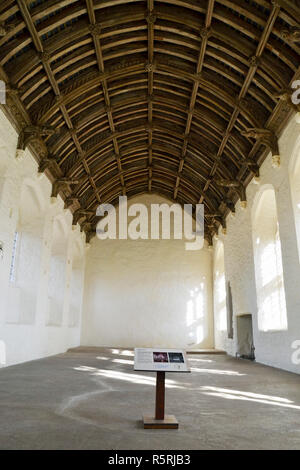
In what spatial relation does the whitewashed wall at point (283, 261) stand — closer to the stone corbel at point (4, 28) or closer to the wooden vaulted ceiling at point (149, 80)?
the wooden vaulted ceiling at point (149, 80)

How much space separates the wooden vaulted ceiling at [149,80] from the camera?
729 cm

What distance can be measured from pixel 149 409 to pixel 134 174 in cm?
1309

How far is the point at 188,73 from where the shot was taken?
31.2 feet

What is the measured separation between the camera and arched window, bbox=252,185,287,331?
9.87 metres

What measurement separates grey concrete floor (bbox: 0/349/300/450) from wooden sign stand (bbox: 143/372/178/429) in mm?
92

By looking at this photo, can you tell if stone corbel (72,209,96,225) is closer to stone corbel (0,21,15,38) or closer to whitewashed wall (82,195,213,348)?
whitewashed wall (82,195,213,348)

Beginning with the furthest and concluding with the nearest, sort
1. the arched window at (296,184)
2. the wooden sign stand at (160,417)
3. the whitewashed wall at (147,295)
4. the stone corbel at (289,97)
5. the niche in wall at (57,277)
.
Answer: the whitewashed wall at (147,295) → the niche in wall at (57,277) → the arched window at (296,184) → the stone corbel at (289,97) → the wooden sign stand at (160,417)

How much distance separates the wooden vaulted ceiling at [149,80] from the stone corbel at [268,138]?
0.02m

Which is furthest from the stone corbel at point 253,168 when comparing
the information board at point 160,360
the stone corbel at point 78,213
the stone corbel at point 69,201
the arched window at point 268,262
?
the information board at point 160,360

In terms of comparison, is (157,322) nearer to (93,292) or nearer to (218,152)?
(93,292)

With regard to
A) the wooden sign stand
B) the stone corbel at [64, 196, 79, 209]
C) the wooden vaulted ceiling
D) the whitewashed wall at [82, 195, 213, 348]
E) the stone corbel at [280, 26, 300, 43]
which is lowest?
the wooden sign stand

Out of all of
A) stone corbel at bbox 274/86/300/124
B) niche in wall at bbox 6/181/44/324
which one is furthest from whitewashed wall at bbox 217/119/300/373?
niche in wall at bbox 6/181/44/324

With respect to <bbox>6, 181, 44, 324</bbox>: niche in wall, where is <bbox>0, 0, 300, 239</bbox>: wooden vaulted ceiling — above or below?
above
